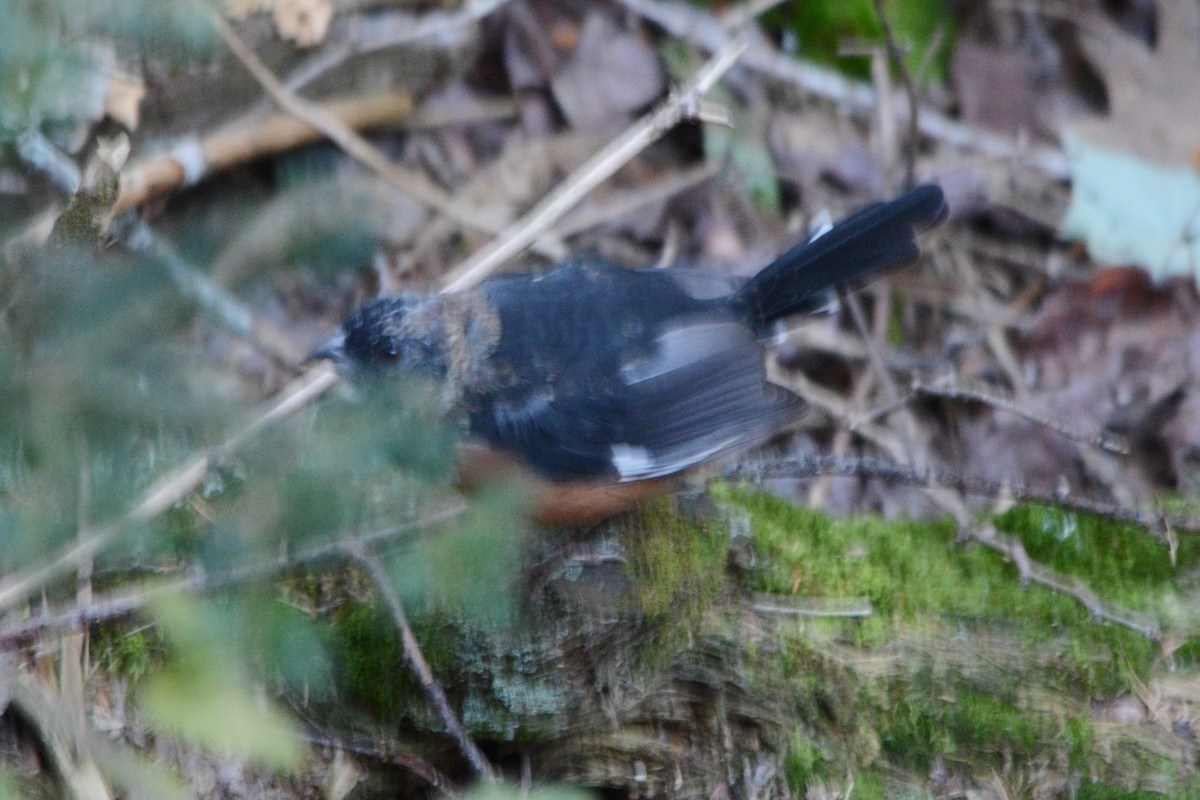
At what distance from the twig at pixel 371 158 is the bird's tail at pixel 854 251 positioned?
209 cm

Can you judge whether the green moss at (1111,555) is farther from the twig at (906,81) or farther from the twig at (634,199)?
the twig at (634,199)

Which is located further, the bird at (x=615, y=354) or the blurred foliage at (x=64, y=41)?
the bird at (x=615, y=354)

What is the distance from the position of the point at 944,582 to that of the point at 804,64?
12.7 ft

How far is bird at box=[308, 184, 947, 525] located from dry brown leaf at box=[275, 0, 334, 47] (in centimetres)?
221

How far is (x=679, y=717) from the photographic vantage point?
11.1 ft

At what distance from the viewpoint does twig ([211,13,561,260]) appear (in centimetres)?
536

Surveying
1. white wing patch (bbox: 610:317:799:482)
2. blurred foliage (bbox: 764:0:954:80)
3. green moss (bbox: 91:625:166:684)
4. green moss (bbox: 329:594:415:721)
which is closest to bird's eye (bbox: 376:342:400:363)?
white wing patch (bbox: 610:317:799:482)

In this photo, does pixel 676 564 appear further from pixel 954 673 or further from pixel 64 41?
pixel 64 41

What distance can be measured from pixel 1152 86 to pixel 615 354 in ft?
A: 13.7

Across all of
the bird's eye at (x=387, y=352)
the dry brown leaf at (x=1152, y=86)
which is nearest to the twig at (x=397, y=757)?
the bird's eye at (x=387, y=352)

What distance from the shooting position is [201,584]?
159cm

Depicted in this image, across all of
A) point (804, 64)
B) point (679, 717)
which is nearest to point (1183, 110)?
point (804, 64)

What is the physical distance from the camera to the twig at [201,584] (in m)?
1.56

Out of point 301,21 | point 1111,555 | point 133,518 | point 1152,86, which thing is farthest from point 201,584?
point 1152,86
